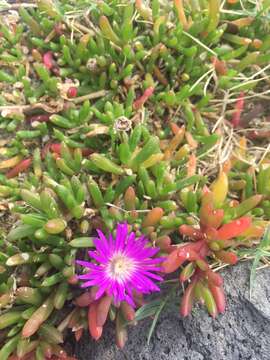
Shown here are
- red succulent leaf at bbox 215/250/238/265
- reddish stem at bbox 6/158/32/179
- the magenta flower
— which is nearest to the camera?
the magenta flower

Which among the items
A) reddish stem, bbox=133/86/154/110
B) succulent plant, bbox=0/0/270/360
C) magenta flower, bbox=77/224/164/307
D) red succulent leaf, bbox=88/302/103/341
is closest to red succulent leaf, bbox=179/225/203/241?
succulent plant, bbox=0/0/270/360

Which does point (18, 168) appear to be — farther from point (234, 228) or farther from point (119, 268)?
point (234, 228)

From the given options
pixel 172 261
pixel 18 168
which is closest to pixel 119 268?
pixel 172 261

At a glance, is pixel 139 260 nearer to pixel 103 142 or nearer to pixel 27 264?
pixel 27 264

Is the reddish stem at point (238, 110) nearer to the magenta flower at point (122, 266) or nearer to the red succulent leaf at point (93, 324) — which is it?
the magenta flower at point (122, 266)

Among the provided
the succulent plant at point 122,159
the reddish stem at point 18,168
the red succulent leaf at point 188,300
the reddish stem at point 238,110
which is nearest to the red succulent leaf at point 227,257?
the succulent plant at point 122,159

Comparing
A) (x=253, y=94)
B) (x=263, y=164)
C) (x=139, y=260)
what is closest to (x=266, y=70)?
(x=253, y=94)

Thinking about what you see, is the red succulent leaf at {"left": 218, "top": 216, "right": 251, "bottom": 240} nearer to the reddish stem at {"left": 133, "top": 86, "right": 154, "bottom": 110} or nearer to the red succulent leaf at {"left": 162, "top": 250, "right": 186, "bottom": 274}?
the red succulent leaf at {"left": 162, "top": 250, "right": 186, "bottom": 274}
